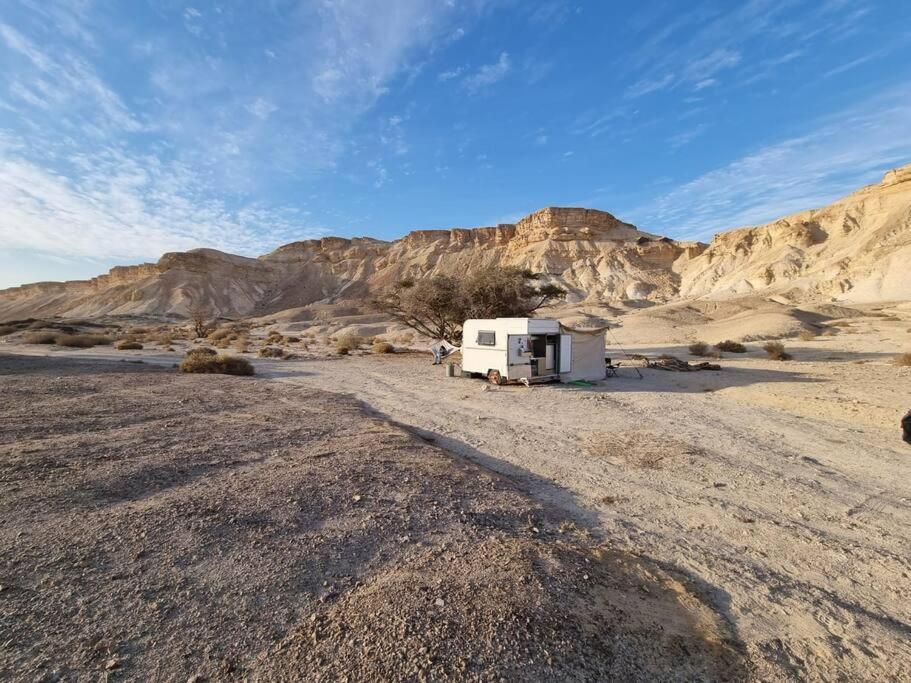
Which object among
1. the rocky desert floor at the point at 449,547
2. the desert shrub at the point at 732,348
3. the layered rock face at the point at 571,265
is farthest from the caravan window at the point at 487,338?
the layered rock face at the point at 571,265

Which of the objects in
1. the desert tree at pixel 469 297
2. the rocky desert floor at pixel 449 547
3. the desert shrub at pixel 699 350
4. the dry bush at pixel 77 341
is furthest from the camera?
the dry bush at pixel 77 341

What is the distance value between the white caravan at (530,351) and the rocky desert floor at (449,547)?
16.7 feet

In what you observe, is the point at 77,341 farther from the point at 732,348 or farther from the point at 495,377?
the point at 732,348

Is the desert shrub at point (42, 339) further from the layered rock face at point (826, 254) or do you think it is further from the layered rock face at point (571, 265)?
the layered rock face at point (826, 254)

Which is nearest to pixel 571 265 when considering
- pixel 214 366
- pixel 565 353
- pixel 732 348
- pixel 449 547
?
pixel 732 348

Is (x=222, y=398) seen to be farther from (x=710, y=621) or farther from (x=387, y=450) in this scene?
(x=710, y=621)

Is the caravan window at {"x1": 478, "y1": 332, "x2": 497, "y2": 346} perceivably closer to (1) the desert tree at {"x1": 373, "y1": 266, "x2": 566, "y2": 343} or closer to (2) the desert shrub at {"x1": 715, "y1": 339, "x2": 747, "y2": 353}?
(1) the desert tree at {"x1": 373, "y1": 266, "x2": 566, "y2": 343}

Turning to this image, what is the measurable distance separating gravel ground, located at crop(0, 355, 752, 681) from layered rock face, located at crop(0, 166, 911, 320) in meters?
52.8

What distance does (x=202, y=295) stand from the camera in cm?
8225

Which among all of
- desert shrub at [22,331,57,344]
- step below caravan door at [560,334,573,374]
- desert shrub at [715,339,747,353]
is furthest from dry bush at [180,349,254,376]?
desert shrub at [715,339,747,353]

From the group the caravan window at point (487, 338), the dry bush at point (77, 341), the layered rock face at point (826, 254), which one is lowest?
the dry bush at point (77, 341)

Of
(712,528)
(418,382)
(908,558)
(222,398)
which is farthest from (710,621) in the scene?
(418,382)

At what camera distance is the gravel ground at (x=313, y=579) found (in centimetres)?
239

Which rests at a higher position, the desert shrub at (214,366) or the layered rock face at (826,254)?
the layered rock face at (826,254)
